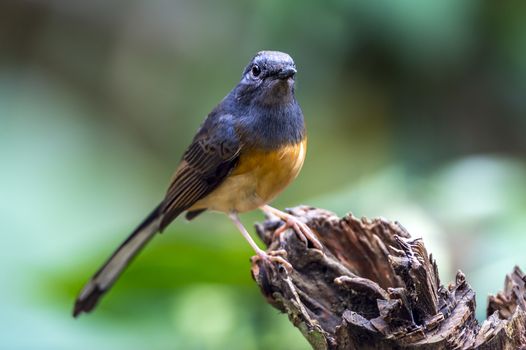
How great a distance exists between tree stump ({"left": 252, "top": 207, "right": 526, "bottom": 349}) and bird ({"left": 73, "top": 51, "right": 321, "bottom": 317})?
27cm

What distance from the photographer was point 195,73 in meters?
A: 7.75

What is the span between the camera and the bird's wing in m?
4.11

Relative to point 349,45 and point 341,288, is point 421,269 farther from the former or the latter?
point 349,45

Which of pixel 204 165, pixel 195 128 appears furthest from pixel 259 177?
pixel 195 128

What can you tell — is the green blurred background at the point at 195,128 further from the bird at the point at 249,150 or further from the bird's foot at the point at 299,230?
the bird's foot at the point at 299,230

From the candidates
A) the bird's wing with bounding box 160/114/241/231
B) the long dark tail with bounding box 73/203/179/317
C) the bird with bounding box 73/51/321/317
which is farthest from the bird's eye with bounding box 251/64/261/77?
the long dark tail with bounding box 73/203/179/317

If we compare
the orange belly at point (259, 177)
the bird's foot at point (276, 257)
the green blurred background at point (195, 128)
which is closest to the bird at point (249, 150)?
the orange belly at point (259, 177)

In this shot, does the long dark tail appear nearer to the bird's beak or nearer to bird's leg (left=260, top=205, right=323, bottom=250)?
bird's leg (left=260, top=205, right=323, bottom=250)

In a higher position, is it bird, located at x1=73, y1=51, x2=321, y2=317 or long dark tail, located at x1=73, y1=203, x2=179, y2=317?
bird, located at x1=73, y1=51, x2=321, y2=317

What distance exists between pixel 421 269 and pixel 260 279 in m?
0.87

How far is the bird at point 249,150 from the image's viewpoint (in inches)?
156

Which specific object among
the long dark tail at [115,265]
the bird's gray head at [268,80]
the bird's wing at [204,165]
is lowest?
the long dark tail at [115,265]

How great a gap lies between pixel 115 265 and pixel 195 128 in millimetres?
3126

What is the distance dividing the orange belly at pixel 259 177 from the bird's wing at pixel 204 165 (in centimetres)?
5
